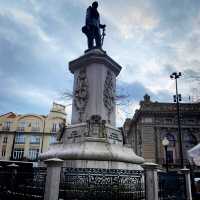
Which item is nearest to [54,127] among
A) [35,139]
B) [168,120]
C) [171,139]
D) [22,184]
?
[35,139]

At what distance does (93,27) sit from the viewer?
473 inches

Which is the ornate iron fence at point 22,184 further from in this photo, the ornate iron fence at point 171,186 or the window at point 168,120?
the window at point 168,120

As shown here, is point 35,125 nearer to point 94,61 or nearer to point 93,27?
point 93,27

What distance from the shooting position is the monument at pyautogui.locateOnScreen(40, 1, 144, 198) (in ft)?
27.3

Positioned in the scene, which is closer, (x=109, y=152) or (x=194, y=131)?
(x=109, y=152)

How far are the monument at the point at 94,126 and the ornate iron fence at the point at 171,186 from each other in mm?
1137

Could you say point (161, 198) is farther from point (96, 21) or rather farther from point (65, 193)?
point (96, 21)

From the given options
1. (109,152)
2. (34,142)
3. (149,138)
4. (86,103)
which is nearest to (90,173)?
(109,152)

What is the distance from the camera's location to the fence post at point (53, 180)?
635 centimetres

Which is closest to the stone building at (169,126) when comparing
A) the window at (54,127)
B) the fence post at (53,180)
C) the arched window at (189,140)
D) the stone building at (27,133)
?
the arched window at (189,140)

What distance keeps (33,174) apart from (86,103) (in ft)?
12.9

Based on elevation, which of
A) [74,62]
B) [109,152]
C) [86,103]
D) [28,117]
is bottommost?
[109,152]

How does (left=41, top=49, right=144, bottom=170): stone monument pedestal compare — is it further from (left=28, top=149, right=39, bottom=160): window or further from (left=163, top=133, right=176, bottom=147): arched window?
(left=28, top=149, right=39, bottom=160): window

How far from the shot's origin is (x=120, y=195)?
7.14 metres
